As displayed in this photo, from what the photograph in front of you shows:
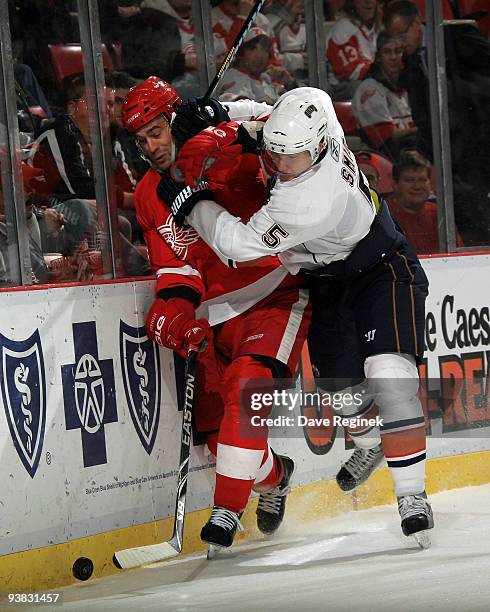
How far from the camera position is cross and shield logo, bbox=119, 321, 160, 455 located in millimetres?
4023

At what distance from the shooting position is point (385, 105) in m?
5.44

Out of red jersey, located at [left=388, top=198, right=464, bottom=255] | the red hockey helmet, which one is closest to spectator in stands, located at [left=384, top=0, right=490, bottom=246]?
red jersey, located at [left=388, top=198, right=464, bottom=255]

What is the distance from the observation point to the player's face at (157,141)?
4035mm

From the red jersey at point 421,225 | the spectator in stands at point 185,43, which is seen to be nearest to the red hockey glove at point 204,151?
the spectator in stands at point 185,43

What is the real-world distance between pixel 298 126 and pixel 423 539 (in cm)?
136

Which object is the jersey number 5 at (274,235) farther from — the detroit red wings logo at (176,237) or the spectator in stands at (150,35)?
the spectator in stands at (150,35)

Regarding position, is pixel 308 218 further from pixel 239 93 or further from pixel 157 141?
pixel 239 93

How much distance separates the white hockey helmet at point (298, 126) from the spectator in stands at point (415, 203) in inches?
68.3

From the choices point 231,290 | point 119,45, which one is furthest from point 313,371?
point 119,45

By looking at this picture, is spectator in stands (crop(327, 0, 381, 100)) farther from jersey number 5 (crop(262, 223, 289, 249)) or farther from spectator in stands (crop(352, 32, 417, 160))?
jersey number 5 (crop(262, 223, 289, 249))

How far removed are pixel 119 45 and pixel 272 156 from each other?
3.46 ft

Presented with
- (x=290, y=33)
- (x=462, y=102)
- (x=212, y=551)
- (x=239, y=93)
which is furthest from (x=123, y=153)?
(x=462, y=102)

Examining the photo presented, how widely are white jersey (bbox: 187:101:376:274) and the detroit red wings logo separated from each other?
0.14 m

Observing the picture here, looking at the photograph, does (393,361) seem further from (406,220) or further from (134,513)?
(406,220)
